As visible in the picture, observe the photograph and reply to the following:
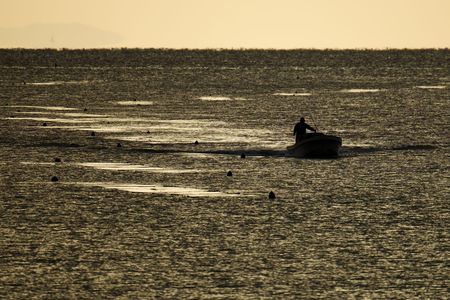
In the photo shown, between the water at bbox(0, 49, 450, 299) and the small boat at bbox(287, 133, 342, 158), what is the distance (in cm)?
71

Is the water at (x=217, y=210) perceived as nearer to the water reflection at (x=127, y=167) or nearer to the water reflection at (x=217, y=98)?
the water reflection at (x=127, y=167)

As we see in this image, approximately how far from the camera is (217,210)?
47562 millimetres

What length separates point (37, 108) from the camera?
111 m

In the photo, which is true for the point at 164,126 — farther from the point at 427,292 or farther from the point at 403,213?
the point at 427,292

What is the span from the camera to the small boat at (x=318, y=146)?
66062 mm

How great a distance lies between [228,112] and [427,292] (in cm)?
7528

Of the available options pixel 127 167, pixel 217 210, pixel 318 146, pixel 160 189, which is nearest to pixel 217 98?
pixel 318 146

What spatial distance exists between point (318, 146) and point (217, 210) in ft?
63.8

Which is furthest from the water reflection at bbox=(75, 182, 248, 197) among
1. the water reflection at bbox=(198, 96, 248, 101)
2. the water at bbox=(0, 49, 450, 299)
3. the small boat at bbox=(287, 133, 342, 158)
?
the water reflection at bbox=(198, 96, 248, 101)

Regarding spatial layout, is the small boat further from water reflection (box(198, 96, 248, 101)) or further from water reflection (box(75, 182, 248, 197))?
water reflection (box(198, 96, 248, 101))

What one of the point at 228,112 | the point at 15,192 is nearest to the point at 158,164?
the point at 15,192

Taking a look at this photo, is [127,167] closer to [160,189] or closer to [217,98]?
[160,189]

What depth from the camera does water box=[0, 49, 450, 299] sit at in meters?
35.2

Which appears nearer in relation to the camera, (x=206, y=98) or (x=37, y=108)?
(x=37, y=108)
